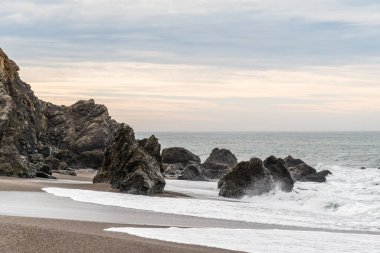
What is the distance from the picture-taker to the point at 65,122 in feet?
214

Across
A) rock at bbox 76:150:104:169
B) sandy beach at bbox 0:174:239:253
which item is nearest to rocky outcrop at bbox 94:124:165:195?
sandy beach at bbox 0:174:239:253

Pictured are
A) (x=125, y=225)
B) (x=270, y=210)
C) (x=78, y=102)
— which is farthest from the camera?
(x=78, y=102)

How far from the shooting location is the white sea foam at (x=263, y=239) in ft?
46.1

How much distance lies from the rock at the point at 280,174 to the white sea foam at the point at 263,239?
17.5 meters

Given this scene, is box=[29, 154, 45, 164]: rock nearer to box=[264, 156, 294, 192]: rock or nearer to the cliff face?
the cliff face

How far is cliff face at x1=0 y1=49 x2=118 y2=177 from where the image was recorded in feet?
115

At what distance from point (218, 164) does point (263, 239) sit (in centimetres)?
4119

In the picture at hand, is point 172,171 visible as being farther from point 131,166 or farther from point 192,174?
point 131,166

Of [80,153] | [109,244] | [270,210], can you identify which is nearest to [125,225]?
[109,244]

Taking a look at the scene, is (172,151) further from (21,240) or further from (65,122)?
(21,240)

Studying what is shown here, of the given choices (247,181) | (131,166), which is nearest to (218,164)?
(247,181)

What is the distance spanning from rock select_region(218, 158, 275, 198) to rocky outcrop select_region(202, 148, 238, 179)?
31.5 ft

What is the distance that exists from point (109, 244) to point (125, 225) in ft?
14.0

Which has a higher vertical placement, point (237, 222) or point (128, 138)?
point (128, 138)
